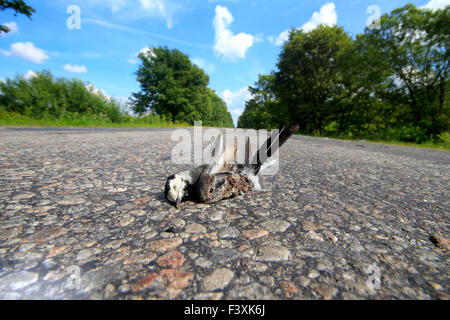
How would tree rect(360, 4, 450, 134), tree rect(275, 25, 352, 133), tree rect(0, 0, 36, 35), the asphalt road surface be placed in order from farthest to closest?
tree rect(275, 25, 352, 133) < tree rect(360, 4, 450, 134) < tree rect(0, 0, 36, 35) < the asphalt road surface

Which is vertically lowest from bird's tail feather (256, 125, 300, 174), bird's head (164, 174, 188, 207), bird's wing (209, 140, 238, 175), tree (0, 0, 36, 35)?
bird's head (164, 174, 188, 207)

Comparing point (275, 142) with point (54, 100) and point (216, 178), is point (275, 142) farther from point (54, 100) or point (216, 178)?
point (54, 100)

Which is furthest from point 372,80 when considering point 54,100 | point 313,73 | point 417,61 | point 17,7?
point 54,100

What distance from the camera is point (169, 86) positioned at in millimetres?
26125

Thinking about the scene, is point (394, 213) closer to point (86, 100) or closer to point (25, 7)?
point (25, 7)

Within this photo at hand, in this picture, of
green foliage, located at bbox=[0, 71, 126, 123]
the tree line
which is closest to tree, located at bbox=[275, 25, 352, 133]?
the tree line

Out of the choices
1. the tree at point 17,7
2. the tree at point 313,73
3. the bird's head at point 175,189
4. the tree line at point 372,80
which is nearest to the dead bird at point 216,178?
the bird's head at point 175,189

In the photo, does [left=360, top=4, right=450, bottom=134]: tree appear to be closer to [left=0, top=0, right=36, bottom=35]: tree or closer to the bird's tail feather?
the bird's tail feather

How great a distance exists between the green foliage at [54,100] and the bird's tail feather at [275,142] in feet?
63.5

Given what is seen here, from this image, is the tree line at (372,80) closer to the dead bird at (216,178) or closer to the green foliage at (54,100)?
the dead bird at (216,178)

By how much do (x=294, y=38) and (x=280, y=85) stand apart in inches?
206

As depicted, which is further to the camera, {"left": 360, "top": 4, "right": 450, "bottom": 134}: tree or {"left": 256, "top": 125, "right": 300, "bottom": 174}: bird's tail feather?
{"left": 360, "top": 4, "right": 450, "bottom": 134}: tree

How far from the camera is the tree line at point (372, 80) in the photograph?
12.1 meters

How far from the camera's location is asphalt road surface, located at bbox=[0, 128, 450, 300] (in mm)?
734
